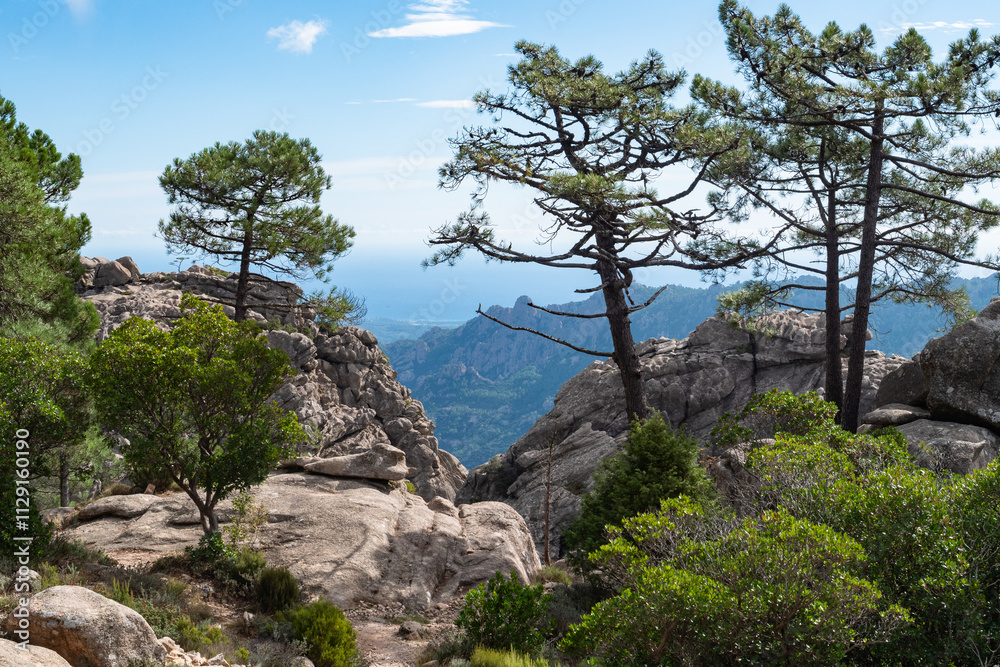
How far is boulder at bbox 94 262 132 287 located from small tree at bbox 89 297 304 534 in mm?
30247

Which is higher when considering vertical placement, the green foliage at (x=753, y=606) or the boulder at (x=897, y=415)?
the boulder at (x=897, y=415)

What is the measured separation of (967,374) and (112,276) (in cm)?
4285

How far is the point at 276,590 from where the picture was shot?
12.8 meters

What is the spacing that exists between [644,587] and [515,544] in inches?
407

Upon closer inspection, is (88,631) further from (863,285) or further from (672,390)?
(672,390)

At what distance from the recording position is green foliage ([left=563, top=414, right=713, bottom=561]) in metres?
12.5

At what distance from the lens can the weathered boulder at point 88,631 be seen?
26.0 feet

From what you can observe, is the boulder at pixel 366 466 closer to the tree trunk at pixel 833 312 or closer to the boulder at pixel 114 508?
the boulder at pixel 114 508

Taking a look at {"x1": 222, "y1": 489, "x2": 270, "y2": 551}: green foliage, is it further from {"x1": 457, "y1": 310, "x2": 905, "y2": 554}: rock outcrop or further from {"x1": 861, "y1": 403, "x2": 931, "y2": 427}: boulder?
{"x1": 861, "y1": 403, "x2": 931, "y2": 427}: boulder

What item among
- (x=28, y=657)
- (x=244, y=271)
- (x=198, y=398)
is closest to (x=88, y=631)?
(x=28, y=657)

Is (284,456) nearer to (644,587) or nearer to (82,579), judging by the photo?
(82,579)

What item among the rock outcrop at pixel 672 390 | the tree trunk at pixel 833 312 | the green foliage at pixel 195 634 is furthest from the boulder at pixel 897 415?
the green foliage at pixel 195 634

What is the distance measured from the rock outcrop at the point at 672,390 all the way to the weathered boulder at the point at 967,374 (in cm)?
1071

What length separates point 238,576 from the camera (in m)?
13.5
